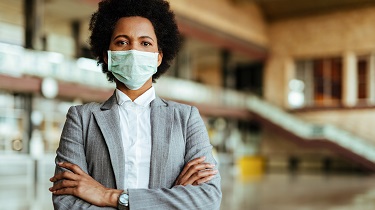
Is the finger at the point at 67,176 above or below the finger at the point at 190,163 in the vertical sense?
below

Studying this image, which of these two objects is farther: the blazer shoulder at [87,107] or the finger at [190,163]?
the blazer shoulder at [87,107]

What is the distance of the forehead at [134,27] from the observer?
2.51 meters

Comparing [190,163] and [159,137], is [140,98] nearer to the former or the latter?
[159,137]

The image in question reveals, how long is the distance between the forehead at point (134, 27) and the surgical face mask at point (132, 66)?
10 centimetres

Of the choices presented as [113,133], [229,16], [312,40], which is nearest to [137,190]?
[113,133]

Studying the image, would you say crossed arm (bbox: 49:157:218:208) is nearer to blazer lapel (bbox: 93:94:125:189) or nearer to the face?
blazer lapel (bbox: 93:94:125:189)

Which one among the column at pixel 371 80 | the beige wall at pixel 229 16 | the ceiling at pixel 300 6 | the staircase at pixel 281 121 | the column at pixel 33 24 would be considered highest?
the ceiling at pixel 300 6

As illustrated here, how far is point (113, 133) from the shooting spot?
2.45 metres

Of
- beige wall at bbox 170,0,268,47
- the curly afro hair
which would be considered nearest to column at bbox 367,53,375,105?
beige wall at bbox 170,0,268,47

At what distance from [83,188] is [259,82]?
3509 cm

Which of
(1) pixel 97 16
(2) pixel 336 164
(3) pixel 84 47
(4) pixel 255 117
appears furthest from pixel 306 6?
(1) pixel 97 16

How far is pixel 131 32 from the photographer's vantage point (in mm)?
2508

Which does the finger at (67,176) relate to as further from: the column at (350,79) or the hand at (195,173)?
the column at (350,79)

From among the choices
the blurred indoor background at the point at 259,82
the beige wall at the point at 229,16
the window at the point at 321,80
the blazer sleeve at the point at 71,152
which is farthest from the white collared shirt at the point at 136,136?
the window at the point at 321,80
